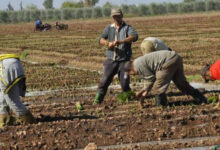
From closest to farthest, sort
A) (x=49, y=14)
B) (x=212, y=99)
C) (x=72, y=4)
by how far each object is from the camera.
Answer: (x=212, y=99)
(x=49, y=14)
(x=72, y=4)

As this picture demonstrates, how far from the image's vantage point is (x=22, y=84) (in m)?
7.38

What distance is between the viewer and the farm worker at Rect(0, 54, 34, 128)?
7066 mm

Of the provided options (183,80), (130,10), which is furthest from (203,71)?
(130,10)

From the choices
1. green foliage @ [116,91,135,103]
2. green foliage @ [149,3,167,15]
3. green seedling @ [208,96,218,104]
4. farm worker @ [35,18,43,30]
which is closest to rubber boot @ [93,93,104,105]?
green foliage @ [116,91,135,103]

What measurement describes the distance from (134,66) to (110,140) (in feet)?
5.65

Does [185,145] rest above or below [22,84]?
below

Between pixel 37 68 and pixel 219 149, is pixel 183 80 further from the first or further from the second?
pixel 37 68

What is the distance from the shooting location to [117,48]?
28.4ft

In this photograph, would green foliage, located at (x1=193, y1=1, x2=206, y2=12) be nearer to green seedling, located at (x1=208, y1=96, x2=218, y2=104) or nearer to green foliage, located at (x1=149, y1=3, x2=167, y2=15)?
green foliage, located at (x1=149, y1=3, x2=167, y2=15)

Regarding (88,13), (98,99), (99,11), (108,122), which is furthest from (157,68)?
(88,13)

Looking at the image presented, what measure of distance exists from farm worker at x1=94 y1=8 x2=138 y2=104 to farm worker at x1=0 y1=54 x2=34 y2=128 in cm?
193

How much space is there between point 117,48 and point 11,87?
2313 mm

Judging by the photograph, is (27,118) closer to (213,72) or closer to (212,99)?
(213,72)

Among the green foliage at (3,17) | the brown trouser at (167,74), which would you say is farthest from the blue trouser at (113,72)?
the green foliage at (3,17)
